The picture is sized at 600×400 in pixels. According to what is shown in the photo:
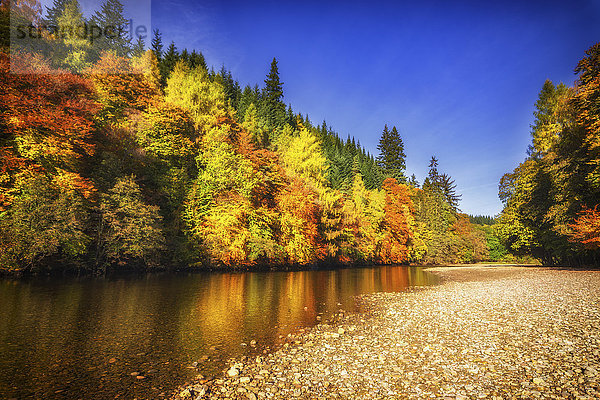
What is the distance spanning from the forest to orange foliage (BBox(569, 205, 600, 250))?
140 mm

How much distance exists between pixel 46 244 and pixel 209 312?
16195 mm

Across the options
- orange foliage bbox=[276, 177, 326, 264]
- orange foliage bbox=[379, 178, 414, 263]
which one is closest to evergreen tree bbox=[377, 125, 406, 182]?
orange foliage bbox=[379, 178, 414, 263]

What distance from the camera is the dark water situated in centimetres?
590

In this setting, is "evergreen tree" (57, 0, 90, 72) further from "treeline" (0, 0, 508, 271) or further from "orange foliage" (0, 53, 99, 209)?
"orange foliage" (0, 53, 99, 209)

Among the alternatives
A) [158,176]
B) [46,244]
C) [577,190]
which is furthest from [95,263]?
[577,190]

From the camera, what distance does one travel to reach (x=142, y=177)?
2973 cm

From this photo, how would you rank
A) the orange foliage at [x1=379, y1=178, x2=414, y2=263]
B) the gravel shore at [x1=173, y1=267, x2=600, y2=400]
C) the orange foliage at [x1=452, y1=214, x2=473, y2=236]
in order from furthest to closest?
the orange foliage at [x1=452, y1=214, x2=473, y2=236]
the orange foliage at [x1=379, y1=178, x2=414, y2=263]
the gravel shore at [x1=173, y1=267, x2=600, y2=400]

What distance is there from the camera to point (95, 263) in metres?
24.8

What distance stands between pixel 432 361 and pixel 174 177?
30.3 meters

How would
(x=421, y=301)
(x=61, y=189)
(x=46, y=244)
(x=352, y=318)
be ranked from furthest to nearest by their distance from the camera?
(x=61, y=189), (x=46, y=244), (x=421, y=301), (x=352, y=318)

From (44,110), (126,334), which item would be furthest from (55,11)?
(126,334)

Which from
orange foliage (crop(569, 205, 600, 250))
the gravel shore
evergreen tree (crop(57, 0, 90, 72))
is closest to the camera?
the gravel shore

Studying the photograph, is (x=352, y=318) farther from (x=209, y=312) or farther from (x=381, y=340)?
(x=209, y=312)

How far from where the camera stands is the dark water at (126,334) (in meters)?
5.90
